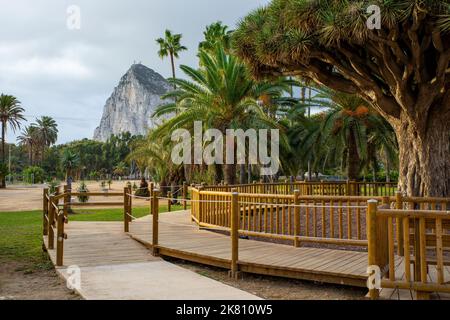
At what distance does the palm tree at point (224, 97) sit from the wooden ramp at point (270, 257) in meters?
9.65

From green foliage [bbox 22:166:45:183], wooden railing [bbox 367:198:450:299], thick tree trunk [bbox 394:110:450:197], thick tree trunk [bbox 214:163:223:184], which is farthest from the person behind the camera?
green foliage [bbox 22:166:45:183]

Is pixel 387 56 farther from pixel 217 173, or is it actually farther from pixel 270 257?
pixel 217 173

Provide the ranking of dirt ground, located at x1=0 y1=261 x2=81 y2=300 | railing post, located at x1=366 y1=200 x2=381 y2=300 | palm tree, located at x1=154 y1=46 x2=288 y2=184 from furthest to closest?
palm tree, located at x1=154 y1=46 x2=288 y2=184 → dirt ground, located at x1=0 y1=261 x2=81 y2=300 → railing post, located at x1=366 y1=200 x2=381 y2=300

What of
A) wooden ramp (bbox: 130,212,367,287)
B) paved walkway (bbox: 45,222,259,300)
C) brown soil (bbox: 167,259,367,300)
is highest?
wooden ramp (bbox: 130,212,367,287)

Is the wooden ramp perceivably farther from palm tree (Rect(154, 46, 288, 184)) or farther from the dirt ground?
palm tree (Rect(154, 46, 288, 184))

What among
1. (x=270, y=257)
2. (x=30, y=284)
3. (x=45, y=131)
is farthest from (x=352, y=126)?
(x=45, y=131)

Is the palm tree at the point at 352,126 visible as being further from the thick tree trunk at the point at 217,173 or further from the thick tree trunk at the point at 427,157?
the thick tree trunk at the point at 427,157

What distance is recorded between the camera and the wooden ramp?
644cm

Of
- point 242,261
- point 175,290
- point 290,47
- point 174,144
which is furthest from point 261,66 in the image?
point 174,144

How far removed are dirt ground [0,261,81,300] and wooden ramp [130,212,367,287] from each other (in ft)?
7.65

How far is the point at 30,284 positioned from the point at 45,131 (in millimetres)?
102392

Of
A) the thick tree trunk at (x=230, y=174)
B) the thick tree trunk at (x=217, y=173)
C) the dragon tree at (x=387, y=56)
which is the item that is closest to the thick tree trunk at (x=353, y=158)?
the thick tree trunk at (x=230, y=174)

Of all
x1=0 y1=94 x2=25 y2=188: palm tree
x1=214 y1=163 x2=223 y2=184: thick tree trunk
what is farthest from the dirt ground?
x1=0 y1=94 x2=25 y2=188: palm tree
